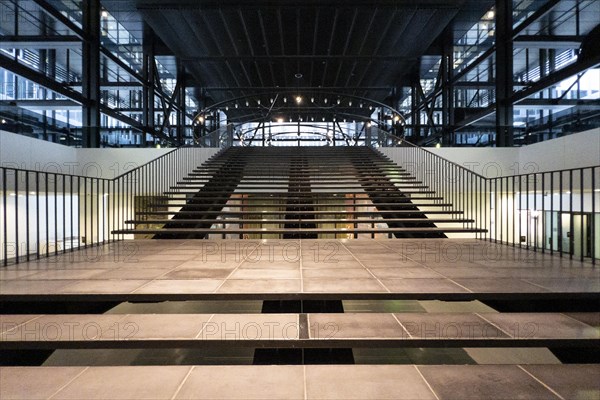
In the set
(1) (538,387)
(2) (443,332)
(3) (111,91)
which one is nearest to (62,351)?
(2) (443,332)

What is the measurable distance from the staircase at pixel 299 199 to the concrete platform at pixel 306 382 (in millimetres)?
4124

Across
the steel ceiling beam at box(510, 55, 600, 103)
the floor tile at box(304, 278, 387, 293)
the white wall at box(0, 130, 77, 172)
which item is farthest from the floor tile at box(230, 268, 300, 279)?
the steel ceiling beam at box(510, 55, 600, 103)

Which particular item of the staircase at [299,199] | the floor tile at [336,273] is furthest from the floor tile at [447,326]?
the staircase at [299,199]

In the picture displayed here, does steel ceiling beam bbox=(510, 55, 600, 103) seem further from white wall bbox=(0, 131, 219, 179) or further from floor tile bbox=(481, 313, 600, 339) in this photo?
white wall bbox=(0, 131, 219, 179)

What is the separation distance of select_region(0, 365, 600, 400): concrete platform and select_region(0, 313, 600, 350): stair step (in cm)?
16

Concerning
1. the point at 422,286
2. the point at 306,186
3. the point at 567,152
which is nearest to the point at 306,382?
the point at 422,286

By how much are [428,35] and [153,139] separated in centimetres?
1150

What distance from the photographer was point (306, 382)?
2.11 meters

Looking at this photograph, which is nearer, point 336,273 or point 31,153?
point 336,273

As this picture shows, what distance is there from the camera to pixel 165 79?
20.2 metres

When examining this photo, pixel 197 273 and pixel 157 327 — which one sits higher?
pixel 197 273

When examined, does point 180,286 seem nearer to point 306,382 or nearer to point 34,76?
point 306,382

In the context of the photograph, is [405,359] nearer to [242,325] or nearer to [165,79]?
[242,325]

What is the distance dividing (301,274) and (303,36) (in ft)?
44.3
